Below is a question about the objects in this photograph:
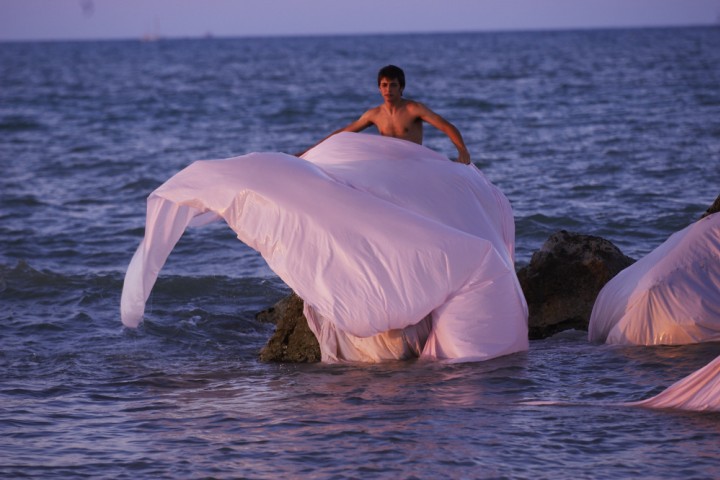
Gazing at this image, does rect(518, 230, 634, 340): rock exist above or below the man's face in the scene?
below

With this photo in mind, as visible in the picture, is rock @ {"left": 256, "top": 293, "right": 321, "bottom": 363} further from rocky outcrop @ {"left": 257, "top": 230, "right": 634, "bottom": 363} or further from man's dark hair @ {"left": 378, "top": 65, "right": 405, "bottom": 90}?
man's dark hair @ {"left": 378, "top": 65, "right": 405, "bottom": 90}

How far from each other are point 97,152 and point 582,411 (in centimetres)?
1808

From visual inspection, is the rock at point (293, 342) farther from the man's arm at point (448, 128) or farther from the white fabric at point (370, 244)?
the man's arm at point (448, 128)

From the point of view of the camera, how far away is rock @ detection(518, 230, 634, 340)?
799 cm

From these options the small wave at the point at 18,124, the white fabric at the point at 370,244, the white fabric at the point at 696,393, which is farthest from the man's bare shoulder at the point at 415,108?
the small wave at the point at 18,124

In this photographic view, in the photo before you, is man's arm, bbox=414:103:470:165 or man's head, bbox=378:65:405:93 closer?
man's arm, bbox=414:103:470:165

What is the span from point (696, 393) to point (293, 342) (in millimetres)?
2905

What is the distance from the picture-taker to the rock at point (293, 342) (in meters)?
7.35

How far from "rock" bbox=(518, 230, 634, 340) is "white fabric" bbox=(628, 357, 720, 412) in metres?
2.15

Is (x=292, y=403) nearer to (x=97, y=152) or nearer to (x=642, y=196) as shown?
(x=642, y=196)

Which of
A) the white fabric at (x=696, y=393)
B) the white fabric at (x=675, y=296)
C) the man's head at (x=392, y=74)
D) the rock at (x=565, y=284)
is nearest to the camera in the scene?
the white fabric at (x=696, y=393)

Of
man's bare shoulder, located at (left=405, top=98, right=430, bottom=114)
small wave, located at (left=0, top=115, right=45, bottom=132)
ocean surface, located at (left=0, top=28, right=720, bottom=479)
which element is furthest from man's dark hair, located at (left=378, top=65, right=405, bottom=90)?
small wave, located at (left=0, top=115, right=45, bottom=132)

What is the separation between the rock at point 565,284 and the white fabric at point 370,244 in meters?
1.01

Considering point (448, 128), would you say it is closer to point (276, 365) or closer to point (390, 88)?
point (390, 88)
